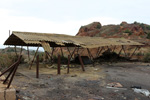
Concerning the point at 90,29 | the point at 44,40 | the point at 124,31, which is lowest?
the point at 44,40

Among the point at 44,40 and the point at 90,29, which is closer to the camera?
the point at 44,40

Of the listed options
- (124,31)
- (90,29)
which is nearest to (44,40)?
(124,31)

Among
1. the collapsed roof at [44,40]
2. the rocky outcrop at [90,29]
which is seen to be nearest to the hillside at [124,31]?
the rocky outcrop at [90,29]

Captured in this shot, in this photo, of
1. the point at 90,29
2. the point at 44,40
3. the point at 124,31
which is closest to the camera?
the point at 44,40

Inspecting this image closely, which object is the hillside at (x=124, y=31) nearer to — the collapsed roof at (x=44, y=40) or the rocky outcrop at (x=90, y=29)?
the rocky outcrop at (x=90, y=29)

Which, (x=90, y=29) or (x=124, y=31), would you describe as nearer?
(x=124, y=31)

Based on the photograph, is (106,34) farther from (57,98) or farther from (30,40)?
(57,98)

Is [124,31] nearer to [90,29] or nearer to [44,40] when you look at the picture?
[90,29]

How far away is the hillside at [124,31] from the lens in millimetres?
37694

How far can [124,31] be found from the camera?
138 feet

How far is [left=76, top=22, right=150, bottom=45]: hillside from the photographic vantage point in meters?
37.7

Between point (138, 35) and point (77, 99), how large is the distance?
39.0 m

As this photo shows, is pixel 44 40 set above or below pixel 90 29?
below

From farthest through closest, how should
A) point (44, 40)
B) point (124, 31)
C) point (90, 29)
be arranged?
1. point (90, 29)
2. point (124, 31)
3. point (44, 40)
